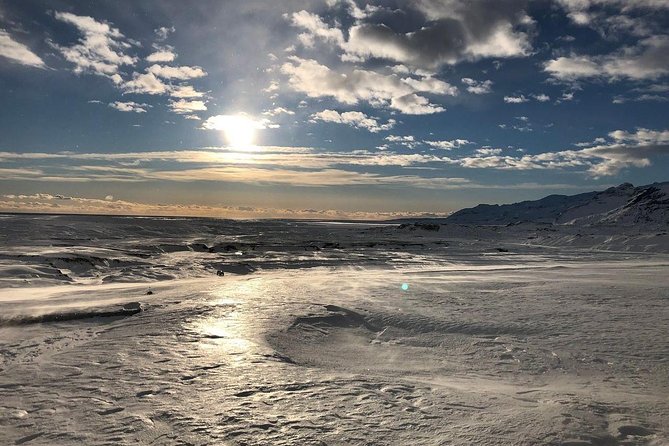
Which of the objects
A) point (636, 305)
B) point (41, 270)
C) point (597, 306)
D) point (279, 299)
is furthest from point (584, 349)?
point (41, 270)

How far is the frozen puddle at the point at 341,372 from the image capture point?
3.97m

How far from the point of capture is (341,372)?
19.2 feet

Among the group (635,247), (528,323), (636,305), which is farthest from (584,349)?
(635,247)

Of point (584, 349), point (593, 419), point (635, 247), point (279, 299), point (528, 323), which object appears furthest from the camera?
point (635, 247)

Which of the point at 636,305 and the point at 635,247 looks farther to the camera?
the point at 635,247

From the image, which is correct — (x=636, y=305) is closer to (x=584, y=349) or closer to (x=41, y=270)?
(x=584, y=349)

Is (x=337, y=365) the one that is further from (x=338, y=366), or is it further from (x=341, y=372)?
(x=341, y=372)

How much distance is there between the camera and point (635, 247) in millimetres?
38250

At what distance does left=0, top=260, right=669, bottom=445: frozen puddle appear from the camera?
397cm

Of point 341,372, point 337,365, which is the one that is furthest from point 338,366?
point 341,372

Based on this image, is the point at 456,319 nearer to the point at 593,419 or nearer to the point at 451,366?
the point at 451,366

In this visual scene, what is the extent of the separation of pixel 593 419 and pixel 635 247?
138ft

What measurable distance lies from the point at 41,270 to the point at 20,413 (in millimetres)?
15340

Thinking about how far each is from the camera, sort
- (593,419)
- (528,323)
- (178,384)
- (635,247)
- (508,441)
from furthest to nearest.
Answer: (635,247) → (528,323) → (178,384) → (593,419) → (508,441)
